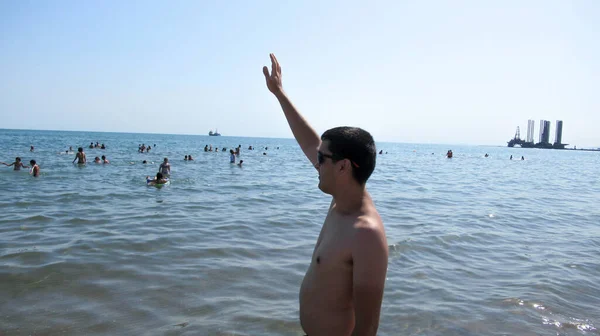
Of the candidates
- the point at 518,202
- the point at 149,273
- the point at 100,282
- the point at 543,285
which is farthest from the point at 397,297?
the point at 518,202

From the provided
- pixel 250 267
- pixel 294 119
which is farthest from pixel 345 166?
pixel 250 267

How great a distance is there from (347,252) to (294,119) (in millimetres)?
1212

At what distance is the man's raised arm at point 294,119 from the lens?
2807 mm

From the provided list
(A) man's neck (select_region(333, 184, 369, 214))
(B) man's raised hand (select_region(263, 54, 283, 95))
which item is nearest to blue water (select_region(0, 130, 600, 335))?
(B) man's raised hand (select_region(263, 54, 283, 95))

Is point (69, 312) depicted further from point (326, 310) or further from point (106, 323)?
point (326, 310)

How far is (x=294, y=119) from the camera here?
2.89 metres

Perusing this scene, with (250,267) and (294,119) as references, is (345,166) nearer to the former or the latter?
(294,119)

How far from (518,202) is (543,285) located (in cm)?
986

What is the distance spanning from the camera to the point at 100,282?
17.8 ft

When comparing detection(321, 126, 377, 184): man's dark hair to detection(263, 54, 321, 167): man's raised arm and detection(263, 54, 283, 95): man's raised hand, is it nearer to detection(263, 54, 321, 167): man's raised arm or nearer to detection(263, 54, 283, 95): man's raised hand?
detection(263, 54, 321, 167): man's raised arm

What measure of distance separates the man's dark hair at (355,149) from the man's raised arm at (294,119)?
58cm

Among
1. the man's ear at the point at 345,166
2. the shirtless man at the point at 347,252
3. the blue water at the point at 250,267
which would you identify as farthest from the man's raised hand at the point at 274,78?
the blue water at the point at 250,267

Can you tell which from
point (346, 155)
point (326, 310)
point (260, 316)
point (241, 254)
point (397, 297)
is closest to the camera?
point (346, 155)

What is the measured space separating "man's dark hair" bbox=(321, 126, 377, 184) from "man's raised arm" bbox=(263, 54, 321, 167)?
58 centimetres
